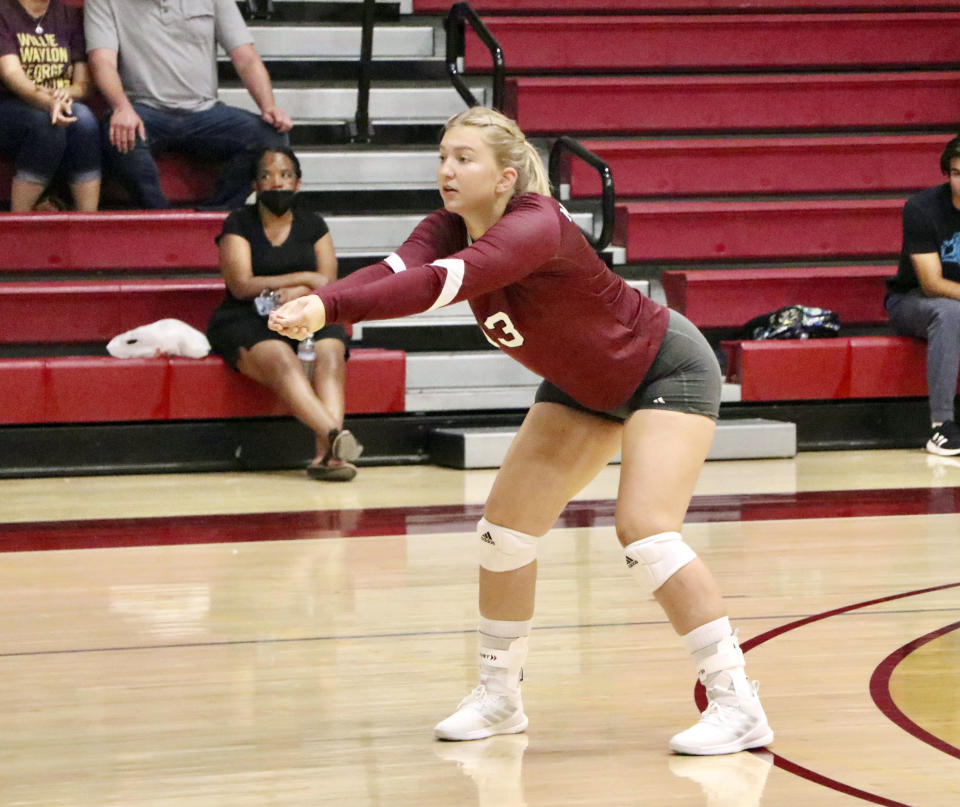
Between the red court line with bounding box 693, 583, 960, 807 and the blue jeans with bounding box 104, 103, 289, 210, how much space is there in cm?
390

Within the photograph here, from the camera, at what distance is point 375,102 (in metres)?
7.59

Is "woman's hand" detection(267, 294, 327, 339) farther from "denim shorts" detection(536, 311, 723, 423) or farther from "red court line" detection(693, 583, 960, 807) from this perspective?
"red court line" detection(693, 583, 960, 807)

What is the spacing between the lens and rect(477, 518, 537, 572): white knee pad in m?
2.71

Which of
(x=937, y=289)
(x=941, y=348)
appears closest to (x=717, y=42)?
(x=937, y=289)

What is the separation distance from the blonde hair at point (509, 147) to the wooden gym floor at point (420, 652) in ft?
3.31

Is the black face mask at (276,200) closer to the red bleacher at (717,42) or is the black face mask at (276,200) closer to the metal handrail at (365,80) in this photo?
the metal handrail at (365,80)

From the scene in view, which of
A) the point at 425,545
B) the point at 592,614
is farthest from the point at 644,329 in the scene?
the point at 425,545

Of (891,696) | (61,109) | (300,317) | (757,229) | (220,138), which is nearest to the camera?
(300,317)

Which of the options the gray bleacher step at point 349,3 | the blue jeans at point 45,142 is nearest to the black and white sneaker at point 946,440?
the gray bleacher step at point 349,3

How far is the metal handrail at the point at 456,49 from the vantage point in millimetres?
6895

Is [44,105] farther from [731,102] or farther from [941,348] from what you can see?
[941,348]

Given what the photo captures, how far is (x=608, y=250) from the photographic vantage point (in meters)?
7.06

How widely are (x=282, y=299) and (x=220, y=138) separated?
1.34m

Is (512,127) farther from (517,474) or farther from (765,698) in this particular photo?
(765,698)
